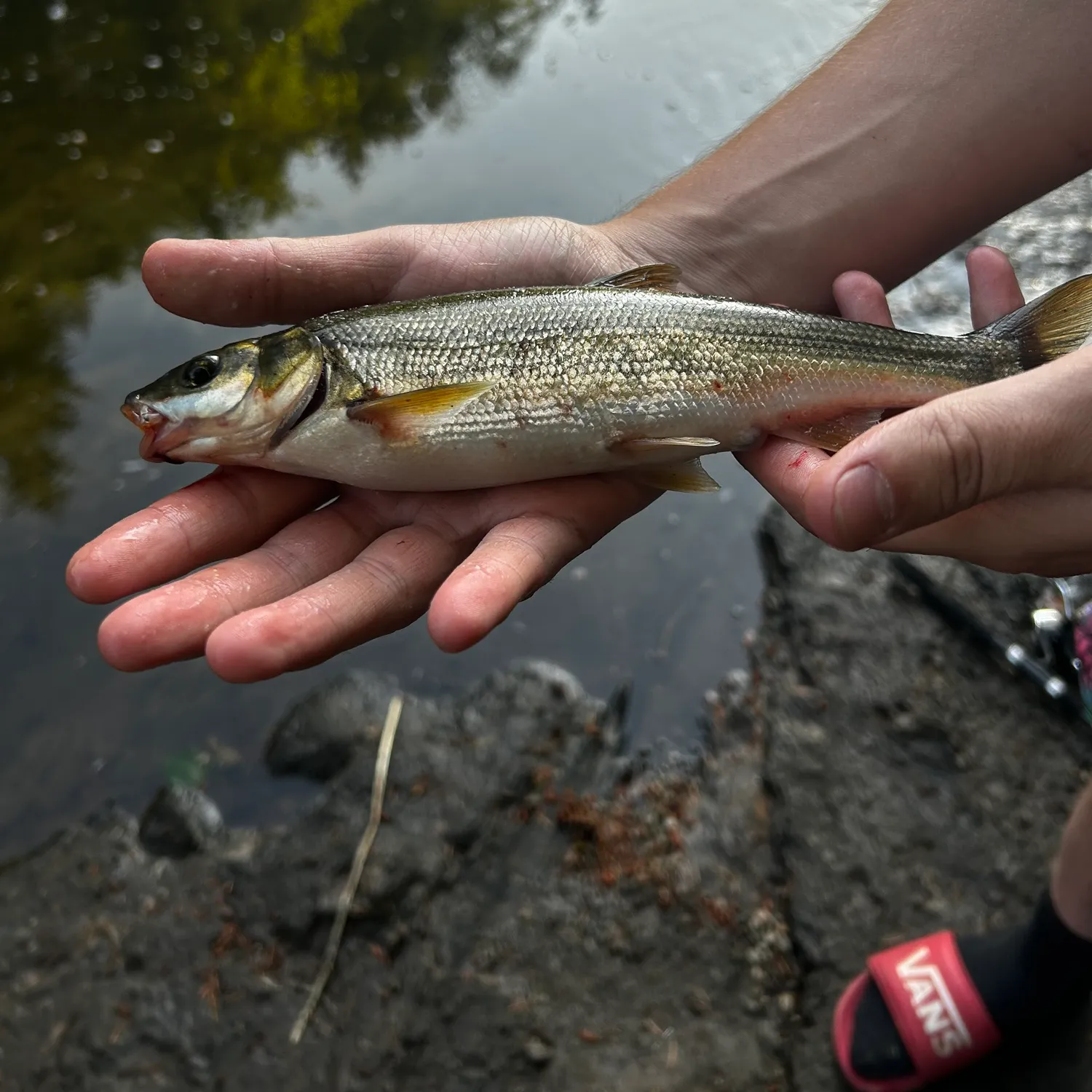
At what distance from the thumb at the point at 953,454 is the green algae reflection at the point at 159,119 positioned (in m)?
5.62

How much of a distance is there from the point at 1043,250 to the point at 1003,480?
21.9 ft

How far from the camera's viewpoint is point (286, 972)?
3.50 m

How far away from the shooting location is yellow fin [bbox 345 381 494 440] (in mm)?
3027

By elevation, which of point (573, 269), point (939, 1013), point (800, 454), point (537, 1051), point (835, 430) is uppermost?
point (573, 269)

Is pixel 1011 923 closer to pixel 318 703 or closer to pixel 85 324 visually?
pixel 318 703

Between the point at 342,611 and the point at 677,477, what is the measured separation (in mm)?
1349

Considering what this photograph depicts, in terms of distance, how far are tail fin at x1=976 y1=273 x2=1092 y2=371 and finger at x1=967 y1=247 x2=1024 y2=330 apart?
1.23ft

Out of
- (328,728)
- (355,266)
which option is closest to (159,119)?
(355,266)

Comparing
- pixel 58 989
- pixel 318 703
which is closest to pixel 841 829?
pixel 318 703

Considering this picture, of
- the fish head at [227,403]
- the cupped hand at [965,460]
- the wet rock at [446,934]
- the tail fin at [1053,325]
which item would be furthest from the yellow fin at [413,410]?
the tail fin at [1053,325]

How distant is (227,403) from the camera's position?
3.06 m

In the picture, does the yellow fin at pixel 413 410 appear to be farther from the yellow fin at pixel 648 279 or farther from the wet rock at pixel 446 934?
the wet rock at pixel 446 934

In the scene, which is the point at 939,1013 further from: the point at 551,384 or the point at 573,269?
the point at 573,269

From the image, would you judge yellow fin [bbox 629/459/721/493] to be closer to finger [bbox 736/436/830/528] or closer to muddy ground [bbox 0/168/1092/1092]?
finger [bbox 736/436/830/528]
